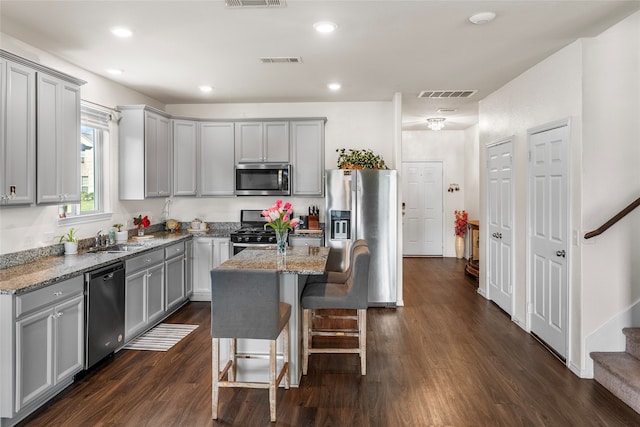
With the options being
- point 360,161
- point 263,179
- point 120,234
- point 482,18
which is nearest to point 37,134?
point 120,234

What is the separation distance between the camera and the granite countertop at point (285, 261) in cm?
302

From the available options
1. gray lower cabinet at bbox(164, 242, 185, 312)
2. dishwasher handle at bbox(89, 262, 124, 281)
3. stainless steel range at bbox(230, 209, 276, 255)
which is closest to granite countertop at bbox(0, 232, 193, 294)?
dishwasher handle at bbox(89, 262, 124, 281)

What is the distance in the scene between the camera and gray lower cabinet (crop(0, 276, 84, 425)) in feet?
8.53

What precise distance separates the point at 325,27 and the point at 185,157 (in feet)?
10.4

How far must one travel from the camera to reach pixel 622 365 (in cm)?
318

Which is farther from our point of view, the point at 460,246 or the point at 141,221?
the point at 460,246

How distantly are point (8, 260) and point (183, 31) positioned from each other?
2269 millimetres

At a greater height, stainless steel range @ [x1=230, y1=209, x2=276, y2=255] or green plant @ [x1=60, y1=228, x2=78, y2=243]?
green plant @ [x1=60, y1=228, x2=78, y2=243]

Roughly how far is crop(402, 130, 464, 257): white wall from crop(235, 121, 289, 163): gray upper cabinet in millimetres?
4033

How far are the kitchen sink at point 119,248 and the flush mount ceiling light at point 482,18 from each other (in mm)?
3624

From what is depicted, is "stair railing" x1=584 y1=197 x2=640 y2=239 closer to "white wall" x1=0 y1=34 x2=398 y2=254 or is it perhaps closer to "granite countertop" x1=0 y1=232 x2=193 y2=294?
"white wall" x1=0 y1=34 x2=398 y2=254

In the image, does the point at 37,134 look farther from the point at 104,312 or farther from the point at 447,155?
the point at 447,155

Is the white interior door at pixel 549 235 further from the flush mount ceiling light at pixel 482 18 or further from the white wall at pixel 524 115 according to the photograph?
the flush mount ceiling light at pixel 482 18

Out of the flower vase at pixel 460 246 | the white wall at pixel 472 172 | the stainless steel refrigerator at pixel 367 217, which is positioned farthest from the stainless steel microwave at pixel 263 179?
the flower vase at pixel 460 246
